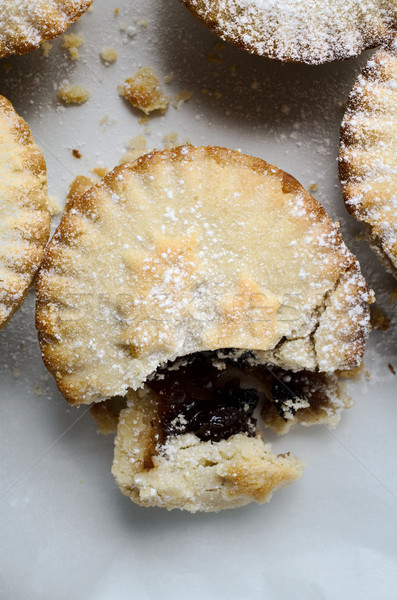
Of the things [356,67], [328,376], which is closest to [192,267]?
[328,376]

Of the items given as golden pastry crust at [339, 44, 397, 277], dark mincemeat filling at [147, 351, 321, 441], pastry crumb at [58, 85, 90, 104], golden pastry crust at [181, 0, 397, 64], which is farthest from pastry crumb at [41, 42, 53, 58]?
dark mincemeat filling at [147, 351, 321, 441]

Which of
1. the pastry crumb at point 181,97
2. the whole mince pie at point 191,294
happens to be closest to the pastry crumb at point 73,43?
the pastry crumb at point 181,97

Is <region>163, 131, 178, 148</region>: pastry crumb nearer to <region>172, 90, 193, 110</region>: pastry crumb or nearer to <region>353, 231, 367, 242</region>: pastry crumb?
<region>172, 90, 193, 110</region>: pastry crumb

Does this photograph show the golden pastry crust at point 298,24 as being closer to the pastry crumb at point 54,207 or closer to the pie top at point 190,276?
the pie top at point 190,276

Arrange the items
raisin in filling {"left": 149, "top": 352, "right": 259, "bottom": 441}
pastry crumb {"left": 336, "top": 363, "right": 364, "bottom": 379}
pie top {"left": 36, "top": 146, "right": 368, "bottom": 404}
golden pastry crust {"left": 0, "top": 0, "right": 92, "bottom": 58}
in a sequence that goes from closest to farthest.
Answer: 1. pie top {"left": 36, "top": 146, "right": 368, "bottom": 404}
2. golden pastry crust {"left": 0, "top": 0, "right": 92, "bottom": 58}
3. raisin in filling {"left": 149, "top": 352, "right": 259, "bottom": 441}
4. pastry crumb {"left": 336, "top": 363, "right": 364, "bottom": 379}

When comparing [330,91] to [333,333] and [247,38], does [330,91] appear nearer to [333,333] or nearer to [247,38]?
[247,38]
